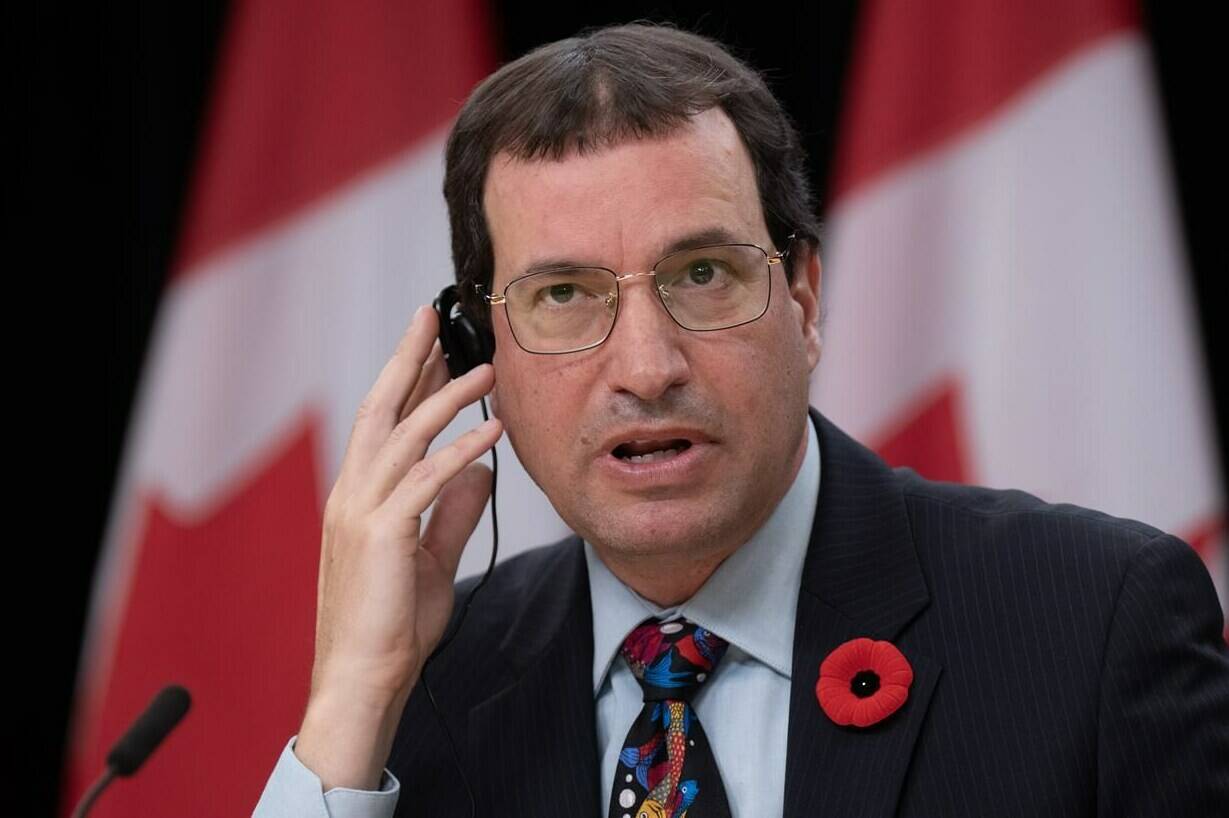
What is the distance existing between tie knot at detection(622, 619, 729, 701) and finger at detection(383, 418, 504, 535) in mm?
371

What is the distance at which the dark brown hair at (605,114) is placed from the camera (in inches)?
76.1

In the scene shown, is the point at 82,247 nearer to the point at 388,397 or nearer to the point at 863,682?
the point at 388,397

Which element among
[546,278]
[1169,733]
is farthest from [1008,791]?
[546,278]

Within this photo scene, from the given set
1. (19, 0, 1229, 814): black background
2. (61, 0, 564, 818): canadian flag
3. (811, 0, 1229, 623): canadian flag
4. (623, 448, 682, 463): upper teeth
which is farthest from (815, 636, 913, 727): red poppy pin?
(19, 0, 1229, 814): black background

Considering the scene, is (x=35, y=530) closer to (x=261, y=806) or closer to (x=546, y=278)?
(x=261, y=806)

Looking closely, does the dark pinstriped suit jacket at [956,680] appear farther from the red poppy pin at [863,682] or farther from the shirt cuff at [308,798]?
the shirt cuff at [308,798]

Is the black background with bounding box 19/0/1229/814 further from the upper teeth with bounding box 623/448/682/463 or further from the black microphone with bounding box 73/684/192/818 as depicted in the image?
the upper teeth with bounding box 623/448/682/463

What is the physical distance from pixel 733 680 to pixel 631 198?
68 cm

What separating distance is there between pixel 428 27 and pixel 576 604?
1647mm

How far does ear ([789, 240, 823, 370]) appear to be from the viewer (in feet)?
6.97

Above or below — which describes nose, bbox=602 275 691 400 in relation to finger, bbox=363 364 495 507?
above

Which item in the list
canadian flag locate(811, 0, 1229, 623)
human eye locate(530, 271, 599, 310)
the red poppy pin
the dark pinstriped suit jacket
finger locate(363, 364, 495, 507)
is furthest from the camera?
canadian flag locate(811, 0, 1229, 623)

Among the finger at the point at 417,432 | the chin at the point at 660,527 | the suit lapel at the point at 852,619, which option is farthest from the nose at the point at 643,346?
the suit lapel at the point at 852,619

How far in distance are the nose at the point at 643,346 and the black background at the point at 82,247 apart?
1395mm
